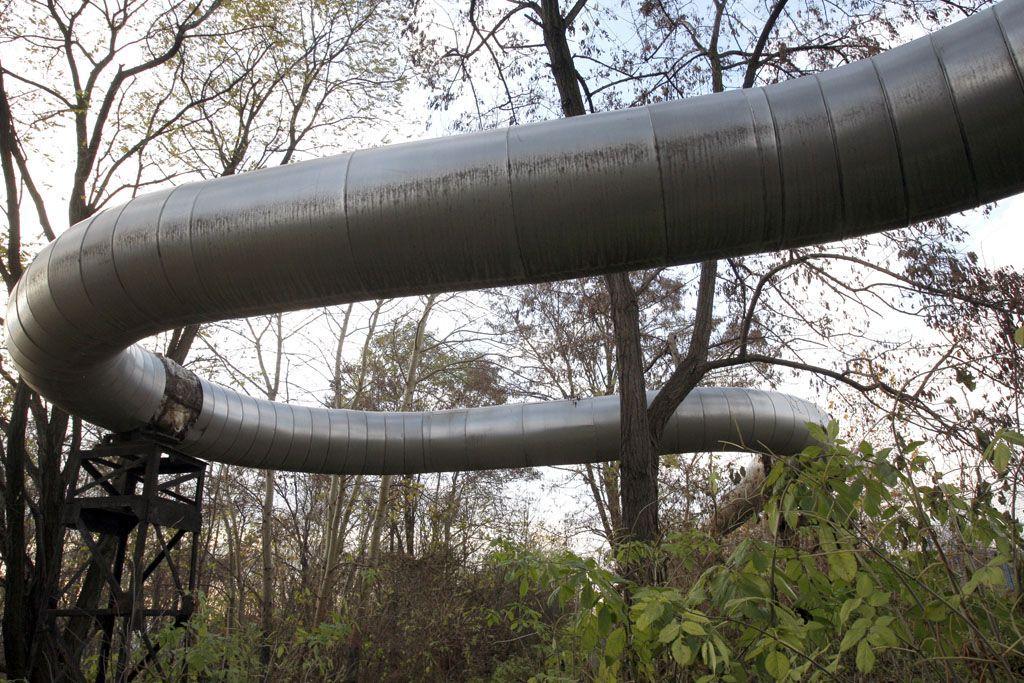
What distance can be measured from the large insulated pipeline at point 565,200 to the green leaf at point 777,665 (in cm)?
234

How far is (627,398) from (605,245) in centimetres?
390

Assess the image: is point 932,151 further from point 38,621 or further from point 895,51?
point 38,621

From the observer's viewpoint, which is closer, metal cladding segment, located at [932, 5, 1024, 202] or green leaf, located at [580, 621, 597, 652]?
green leaf, located at [580, 621, 597, 652]

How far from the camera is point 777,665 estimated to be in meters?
1.49

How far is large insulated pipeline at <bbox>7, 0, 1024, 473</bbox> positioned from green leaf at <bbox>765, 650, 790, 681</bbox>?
2.34 metres

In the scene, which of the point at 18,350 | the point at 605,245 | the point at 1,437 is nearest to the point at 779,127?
the point at 605,245

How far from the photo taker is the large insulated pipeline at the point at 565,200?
304cm

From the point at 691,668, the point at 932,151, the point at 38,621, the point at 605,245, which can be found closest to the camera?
the point at 691,668

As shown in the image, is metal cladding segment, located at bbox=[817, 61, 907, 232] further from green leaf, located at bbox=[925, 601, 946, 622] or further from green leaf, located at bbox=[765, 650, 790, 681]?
green leaf, located at bbox=[765, 650, 790, 681]

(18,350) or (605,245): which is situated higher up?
(18,350)

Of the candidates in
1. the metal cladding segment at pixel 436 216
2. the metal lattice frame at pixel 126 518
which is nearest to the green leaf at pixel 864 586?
the metal cladding segment at pixel 436 216

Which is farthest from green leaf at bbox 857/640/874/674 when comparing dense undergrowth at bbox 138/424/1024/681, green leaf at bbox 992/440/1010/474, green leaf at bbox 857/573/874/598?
green leaf at bbox 992/440/1010/474

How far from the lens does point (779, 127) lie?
333cm

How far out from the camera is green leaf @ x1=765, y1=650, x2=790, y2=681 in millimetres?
1464
